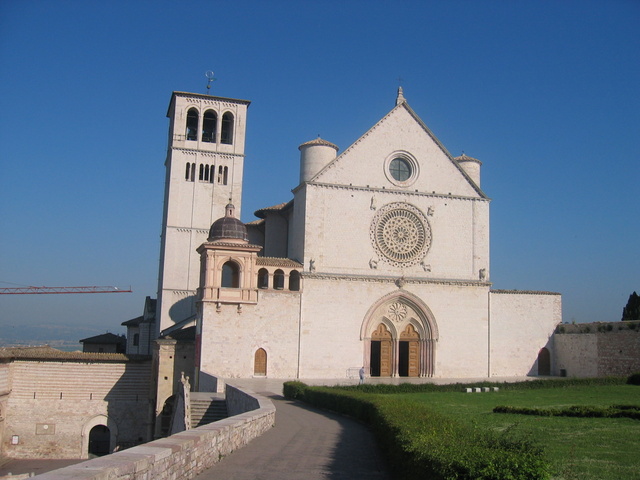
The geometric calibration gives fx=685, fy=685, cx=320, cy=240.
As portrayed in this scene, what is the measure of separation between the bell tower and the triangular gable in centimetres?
1068

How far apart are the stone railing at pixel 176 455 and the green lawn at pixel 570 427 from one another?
5172 millimetres

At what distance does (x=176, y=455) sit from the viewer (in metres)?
10.3

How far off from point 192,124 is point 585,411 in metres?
38.0

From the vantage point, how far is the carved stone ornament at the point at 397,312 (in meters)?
39.8

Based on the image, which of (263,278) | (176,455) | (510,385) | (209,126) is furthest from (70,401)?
(176,455)

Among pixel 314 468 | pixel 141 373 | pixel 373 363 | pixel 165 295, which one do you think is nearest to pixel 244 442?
pixel 314 468

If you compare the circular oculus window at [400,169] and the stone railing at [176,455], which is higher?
the circular oculus window at [400,169]

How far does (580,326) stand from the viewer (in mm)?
39812

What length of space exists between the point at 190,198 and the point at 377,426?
32.9 m

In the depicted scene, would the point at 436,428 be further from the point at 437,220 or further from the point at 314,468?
the point at 437,220

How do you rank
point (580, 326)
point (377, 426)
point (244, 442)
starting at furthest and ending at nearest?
1. point (580, 326)
2. point (377, 426)
3. point (244, 442)

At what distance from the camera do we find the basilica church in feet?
121

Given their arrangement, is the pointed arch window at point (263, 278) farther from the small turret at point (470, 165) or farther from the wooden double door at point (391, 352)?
the small turret at point (470, 165)

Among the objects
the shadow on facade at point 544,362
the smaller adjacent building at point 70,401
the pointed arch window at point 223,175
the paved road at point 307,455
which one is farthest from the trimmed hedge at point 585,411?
the pointed arch window at point 223,175
